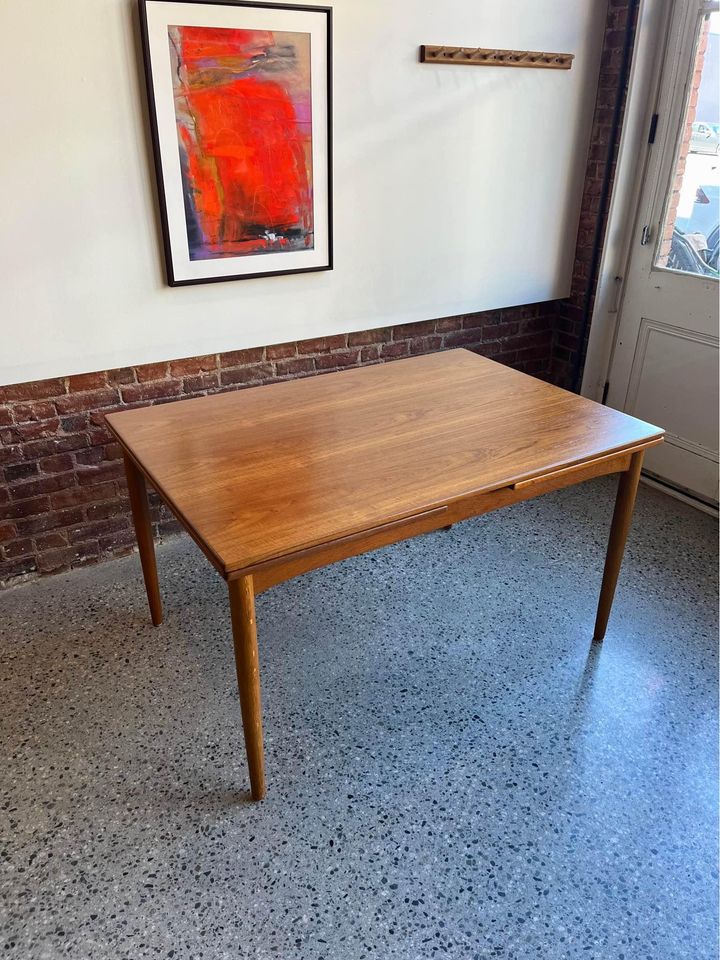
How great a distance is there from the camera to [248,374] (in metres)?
2.69

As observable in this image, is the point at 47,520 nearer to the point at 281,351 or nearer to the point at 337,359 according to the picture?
the point at 281,351

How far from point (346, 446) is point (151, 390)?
1.03m

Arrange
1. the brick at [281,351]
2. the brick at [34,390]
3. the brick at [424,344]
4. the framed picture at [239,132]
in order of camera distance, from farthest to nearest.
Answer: the brick at [424,344], the brick at [281,351], the brick at [34,390], the framed picture at [239,132]

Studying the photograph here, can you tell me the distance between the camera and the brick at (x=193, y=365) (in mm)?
2523

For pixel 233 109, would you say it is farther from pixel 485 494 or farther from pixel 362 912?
pixel 362 912

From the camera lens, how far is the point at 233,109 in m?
2.25

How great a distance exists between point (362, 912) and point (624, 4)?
3332 mm

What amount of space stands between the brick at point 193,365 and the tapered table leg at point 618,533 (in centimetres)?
149

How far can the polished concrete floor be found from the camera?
59.4 inches

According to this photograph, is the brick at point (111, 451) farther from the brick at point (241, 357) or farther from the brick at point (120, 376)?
the brick at point (241, 357)

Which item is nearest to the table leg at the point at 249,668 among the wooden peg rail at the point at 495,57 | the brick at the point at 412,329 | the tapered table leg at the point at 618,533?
the tapered table leg at the point at 618,533

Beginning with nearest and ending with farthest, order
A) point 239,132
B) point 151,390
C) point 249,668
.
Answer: point 249,668, point 239,132, point 151,390

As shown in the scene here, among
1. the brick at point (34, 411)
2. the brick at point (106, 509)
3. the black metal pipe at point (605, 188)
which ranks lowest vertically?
the brick at point (106, 509)

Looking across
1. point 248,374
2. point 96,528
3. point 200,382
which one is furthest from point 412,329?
point 96,528
